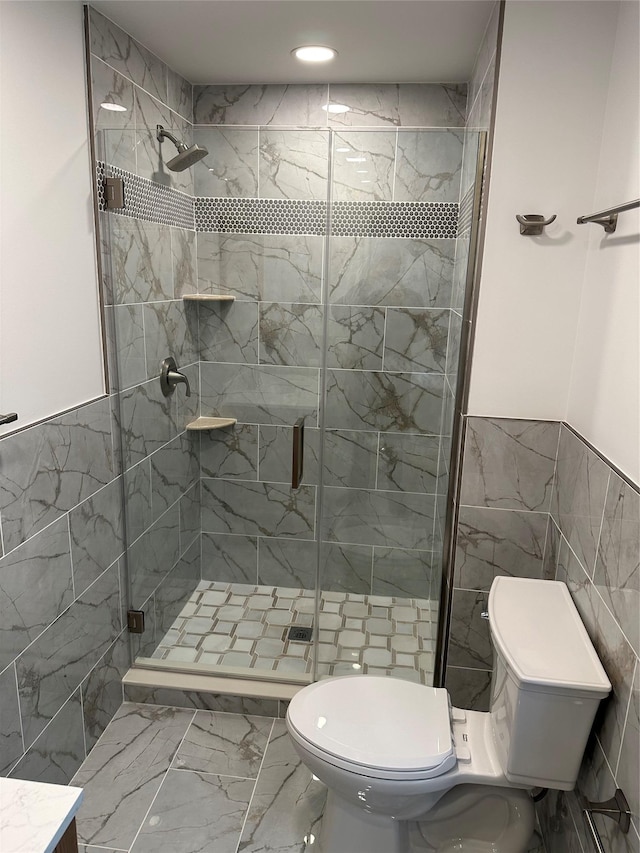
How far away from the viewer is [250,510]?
2670 mm

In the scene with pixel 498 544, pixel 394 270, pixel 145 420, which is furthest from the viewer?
pixel 145 420

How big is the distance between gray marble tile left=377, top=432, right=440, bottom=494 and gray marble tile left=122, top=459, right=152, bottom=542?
2.96 ft

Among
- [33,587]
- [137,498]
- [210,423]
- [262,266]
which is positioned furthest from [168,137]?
[33,587]

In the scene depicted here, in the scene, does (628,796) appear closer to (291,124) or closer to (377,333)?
(377,333)

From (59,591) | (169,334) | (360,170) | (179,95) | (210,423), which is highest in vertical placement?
(179,95)

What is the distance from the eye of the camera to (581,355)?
5.64 feet

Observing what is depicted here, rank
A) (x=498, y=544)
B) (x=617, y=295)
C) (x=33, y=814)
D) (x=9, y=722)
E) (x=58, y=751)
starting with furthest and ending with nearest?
(x=498, y=544)
(x=58, y=751)
(x=9, y=722)
(x=617, y=295)
(x=33, y=814)

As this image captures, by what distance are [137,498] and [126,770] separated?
919 mm

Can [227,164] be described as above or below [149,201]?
above

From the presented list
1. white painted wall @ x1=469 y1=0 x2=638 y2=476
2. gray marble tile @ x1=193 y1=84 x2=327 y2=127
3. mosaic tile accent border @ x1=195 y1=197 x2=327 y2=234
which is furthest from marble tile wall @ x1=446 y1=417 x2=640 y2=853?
gray marble tile @ x1=193 y1=84 x2=327 y2=127

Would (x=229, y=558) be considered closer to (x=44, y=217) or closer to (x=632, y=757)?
(x=44, y=217)

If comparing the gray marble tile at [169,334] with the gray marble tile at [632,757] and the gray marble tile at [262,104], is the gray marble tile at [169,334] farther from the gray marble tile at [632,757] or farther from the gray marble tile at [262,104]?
the gray marble tile at [632,757]

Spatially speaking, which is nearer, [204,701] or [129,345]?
[129,345]

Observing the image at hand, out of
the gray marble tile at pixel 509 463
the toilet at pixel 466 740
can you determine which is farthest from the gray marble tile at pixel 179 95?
the toilet at pixel 466 740
